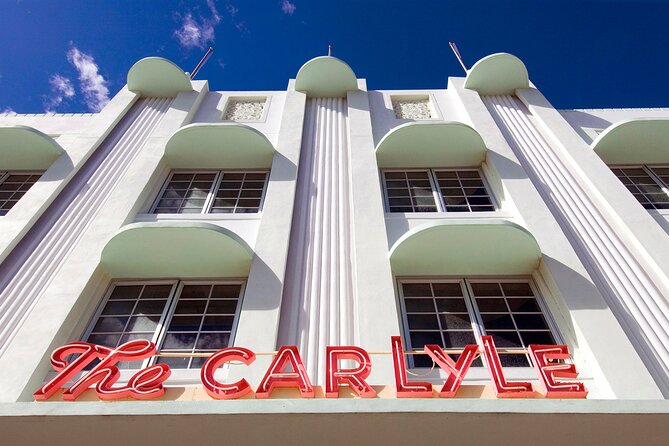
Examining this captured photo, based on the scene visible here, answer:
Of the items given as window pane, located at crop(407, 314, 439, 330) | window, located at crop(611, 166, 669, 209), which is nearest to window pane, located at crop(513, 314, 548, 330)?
window pane, located at crop(407, 314, 439, 330)

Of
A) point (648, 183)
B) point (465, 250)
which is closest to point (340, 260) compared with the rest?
point (465, 250)

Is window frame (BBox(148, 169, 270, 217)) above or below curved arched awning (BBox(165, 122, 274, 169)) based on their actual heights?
below

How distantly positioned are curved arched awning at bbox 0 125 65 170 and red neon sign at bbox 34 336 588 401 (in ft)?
22.2

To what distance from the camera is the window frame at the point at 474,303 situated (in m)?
7.15

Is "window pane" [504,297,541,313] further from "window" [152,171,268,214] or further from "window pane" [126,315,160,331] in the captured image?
"window pane" [126,315,160,331]

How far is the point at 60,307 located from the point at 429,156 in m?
7.83

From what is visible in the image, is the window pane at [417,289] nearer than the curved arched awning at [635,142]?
Yes

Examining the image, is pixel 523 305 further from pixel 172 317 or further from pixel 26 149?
pixel 26 149

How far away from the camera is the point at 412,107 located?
44.2 feet

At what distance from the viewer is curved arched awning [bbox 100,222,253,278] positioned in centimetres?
771

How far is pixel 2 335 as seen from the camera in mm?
6973

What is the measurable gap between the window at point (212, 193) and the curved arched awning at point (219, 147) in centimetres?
21

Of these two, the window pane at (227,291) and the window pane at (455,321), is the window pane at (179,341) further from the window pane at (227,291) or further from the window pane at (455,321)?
the window pane at (455,321)

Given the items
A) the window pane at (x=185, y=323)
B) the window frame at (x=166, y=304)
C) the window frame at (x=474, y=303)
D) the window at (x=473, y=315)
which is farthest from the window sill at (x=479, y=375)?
the window pane at (x=185, y=323)
